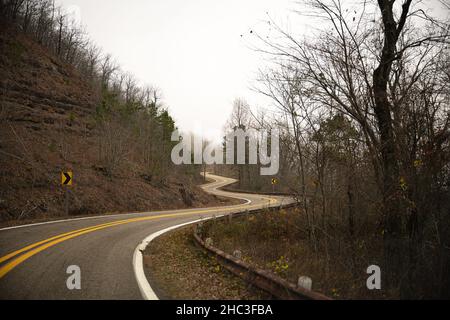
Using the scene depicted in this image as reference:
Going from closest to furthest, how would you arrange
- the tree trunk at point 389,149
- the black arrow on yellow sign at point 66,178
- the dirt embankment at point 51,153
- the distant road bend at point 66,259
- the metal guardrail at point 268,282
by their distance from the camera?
1. the metal guardrail at point 268,282
2. the distant road bend at point 66,259
3. the tree trunk at point 389,149
4. the black arrow on yellow sign at point 66,178
5. the dirt embankment at point 51,153

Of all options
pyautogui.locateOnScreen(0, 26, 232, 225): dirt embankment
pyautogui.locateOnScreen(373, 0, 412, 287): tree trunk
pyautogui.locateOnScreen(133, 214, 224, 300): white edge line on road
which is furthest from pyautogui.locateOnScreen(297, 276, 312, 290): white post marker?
pyautogui.locateOnScreen(0, 26, 232, 225): dirt embankment

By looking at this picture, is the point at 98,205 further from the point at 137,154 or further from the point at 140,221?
the point at 137,154

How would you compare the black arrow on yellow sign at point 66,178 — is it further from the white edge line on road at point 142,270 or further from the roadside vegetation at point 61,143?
the white edge line on road at point 142,270

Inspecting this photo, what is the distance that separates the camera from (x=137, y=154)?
2827cm

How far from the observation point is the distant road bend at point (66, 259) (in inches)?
183

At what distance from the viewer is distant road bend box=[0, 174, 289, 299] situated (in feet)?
15.3

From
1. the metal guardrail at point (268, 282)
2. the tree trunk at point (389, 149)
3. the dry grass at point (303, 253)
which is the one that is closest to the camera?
the metal guardrail at point (268, 282)

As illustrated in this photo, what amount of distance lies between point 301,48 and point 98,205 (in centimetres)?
1481

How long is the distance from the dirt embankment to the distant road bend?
4.31 metres

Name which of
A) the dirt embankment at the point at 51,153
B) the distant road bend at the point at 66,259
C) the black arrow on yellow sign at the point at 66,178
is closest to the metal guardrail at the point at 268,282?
the distant road bend at the point at 66,259

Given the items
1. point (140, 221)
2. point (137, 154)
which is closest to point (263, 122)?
point (140, 221)

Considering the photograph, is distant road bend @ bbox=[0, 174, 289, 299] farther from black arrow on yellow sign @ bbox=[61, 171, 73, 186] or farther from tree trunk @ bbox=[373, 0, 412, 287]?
→ tree trunk @ bbox=[373, 0, 412, 287]

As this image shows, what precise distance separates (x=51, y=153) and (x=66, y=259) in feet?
54.0

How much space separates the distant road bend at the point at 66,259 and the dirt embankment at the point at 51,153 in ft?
14.1
